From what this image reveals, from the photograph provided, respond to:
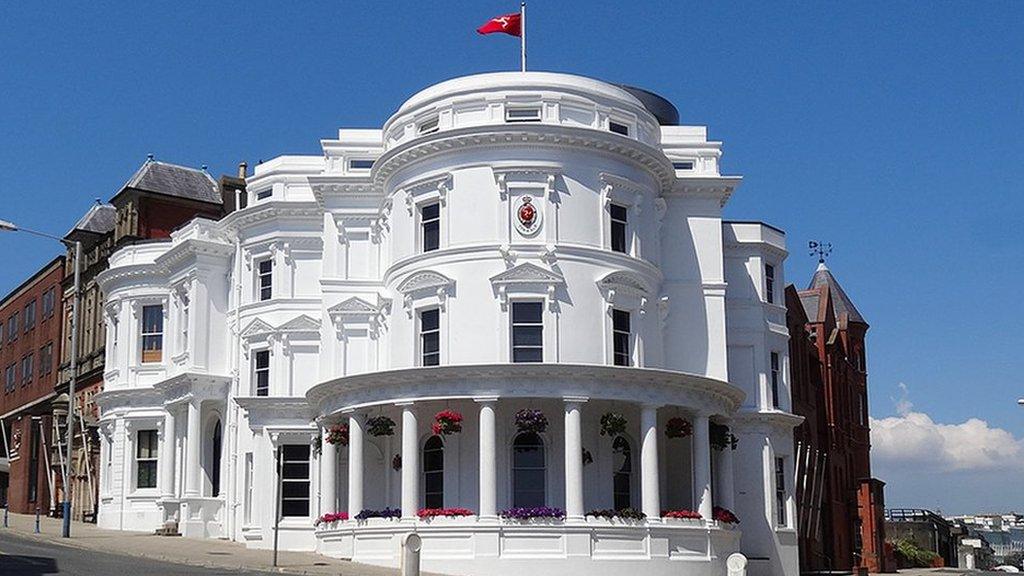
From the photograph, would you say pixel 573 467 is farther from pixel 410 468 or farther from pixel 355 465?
pixel 355 465

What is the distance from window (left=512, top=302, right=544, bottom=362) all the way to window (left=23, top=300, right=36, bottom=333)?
39681 millimetres

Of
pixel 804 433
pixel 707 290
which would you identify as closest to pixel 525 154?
pixel 707 290

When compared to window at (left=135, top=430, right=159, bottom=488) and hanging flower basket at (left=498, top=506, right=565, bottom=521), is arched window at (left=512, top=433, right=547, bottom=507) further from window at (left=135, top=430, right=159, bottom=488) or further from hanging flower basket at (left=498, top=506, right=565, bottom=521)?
window at (left=135, top=430, right=159, bottom=488)

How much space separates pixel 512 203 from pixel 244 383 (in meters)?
12.4

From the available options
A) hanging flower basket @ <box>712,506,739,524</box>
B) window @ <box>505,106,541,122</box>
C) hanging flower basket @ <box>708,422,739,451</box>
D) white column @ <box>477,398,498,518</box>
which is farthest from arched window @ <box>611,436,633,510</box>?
window @ <box>505,106,541,122</box>

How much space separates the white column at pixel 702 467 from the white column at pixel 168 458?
63.1 ft

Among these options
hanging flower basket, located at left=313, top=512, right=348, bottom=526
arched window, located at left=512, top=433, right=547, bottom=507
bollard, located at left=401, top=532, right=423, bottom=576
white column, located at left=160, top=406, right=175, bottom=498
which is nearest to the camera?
bollard, located at left=401, top=532, right=423, bottom=576

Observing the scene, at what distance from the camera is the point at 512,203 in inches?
1578

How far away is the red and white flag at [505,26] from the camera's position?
146 ft

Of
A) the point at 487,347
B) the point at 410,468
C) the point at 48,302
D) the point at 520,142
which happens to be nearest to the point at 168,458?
the point at 410,468

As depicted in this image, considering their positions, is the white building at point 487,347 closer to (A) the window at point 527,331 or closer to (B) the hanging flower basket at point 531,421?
(A) the window at point 527,331

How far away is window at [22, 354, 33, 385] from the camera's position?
71188 millimetres

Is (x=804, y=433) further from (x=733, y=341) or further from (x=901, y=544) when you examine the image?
(x=901, y=544)

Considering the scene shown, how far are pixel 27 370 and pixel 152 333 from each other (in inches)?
922
